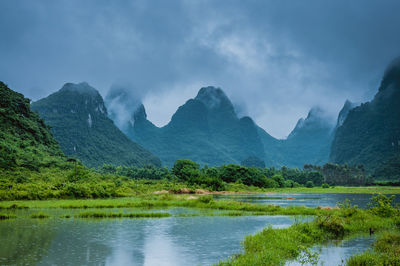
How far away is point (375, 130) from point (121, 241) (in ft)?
478

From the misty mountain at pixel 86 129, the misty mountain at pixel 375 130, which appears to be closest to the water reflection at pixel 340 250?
the misty mountain at pixel 86 129

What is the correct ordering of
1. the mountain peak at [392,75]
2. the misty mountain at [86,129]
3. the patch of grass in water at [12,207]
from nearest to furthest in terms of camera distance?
the patch of grass in water at [12,207], the misty mountain at [86,129], the mountain peak at [392,75]

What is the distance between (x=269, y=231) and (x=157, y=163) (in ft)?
414

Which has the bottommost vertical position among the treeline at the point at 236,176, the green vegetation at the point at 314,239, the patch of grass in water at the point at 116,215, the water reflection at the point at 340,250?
the water reflection at the point at 340,250

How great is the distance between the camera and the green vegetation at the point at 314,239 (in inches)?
346

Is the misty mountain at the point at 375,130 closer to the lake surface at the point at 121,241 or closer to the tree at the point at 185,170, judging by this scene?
the tree at the point at 185,170

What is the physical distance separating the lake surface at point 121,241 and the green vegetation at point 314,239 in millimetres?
1081

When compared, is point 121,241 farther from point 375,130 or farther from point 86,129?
point 375,130

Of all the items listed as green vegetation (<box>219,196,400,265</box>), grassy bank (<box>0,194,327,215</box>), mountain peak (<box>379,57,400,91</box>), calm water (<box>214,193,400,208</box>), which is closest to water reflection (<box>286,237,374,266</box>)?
green vegetation (<box>219,196,400,265</box>)

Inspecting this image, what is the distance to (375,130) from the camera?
139 metres

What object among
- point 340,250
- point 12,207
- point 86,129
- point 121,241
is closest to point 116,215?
point 121,241

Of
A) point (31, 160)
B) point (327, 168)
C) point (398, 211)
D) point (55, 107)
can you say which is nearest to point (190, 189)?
point (31, 160)

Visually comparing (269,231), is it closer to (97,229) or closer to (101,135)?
(97,229)

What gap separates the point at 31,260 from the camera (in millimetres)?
9742
